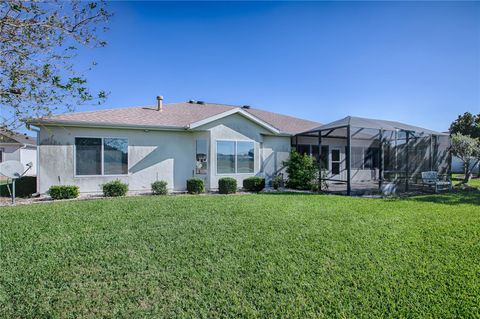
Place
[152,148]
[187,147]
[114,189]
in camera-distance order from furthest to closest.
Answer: [187,147] < [152,148] < [114,189]

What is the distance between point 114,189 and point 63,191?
1949 mm

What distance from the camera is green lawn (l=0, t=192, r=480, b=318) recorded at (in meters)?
3.40

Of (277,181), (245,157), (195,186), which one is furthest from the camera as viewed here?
(277,181)

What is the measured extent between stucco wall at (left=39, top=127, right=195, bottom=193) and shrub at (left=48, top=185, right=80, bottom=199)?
0.97 metres

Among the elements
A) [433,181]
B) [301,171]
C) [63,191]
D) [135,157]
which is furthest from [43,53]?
[433,181]

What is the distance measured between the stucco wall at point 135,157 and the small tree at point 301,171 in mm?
5860

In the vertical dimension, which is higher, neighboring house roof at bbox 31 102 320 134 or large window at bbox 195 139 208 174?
neighboring house roof at bbox 31 102 320 134

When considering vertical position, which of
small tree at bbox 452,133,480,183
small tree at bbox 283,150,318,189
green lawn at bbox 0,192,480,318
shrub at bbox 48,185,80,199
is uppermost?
small tree at bbox 452,133,480,183

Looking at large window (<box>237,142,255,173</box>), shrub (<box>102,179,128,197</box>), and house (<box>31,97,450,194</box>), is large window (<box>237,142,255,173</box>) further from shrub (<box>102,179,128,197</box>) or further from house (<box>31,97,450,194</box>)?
shrub (<box>102,179,128,197</box>)

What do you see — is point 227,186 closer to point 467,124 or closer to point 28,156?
point 28,156

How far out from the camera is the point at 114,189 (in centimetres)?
1102

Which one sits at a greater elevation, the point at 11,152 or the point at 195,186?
the point at 11,152

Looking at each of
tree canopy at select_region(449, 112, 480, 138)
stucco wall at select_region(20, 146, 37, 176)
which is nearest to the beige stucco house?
stucco wall at select_region(20, 146, 37, 176)

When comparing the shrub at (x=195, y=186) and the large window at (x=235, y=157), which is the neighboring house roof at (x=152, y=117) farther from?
the shrub at (x=195, y=186)
